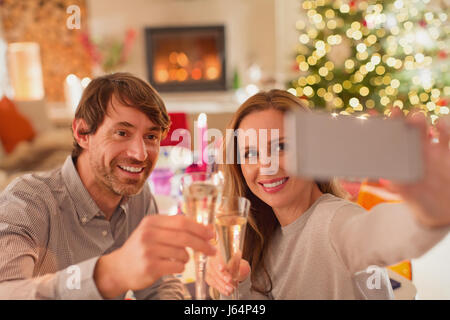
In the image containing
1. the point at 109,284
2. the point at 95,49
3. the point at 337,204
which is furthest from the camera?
the point at 95,49

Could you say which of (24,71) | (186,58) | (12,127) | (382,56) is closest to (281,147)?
(382,56)

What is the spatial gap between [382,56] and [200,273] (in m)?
1.49

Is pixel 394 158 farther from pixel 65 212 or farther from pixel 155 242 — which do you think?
pixel 65 212

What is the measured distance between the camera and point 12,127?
2736 mm

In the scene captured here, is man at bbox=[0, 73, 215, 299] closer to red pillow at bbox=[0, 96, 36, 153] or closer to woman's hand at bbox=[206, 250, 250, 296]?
woman's hand at bbox=[206, 250, 250, 296]

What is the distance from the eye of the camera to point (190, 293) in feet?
2.20

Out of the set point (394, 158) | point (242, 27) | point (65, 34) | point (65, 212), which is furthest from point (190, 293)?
point (65, 34)

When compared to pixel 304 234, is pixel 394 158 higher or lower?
higher

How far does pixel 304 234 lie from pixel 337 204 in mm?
68

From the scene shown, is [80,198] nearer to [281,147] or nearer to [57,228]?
[57,228]

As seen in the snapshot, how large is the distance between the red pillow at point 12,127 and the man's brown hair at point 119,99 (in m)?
2.34

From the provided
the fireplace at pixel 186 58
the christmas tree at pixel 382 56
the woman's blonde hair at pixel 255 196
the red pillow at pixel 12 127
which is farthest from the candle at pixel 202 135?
the fireplace at pixel 186 58

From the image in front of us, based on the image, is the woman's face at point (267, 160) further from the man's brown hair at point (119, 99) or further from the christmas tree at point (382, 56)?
the christmas tree at point (382, 56)

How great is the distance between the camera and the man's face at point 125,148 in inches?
24.2
